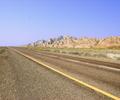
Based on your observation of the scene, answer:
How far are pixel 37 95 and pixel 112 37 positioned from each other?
119 meters

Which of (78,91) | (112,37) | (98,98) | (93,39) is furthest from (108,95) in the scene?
(93,39)

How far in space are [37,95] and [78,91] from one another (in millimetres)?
1411

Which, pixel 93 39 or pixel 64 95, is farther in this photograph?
pixel 93 39

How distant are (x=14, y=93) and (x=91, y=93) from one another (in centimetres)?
281

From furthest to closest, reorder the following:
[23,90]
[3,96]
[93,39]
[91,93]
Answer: [93,39], [23,90], [3,96], [91,93]

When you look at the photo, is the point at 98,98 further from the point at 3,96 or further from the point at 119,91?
the point at 3,96

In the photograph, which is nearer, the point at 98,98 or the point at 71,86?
the point at 98,98

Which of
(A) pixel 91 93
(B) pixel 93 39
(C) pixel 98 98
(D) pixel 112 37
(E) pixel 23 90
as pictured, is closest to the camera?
(C) pixel 98 98

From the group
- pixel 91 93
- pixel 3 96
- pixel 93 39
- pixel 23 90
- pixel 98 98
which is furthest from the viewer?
pixel 93 39

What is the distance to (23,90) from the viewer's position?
9.78 meters

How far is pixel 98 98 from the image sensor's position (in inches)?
299

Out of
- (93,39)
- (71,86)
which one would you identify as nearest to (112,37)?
(93,39)

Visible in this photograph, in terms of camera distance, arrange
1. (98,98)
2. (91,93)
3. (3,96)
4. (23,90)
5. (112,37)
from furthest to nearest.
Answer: (112,37), (23,90), (3,96), (91,93), (98,98)

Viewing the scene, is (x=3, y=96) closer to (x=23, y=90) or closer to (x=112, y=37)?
(x=23, y=90)
